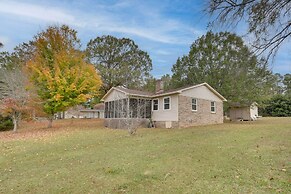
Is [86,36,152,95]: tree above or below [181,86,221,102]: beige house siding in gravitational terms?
above

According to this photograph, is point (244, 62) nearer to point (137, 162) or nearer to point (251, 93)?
point (137, 162)

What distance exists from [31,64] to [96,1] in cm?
1315

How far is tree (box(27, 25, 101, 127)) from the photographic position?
19.1 m

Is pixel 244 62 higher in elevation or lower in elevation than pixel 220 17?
lower

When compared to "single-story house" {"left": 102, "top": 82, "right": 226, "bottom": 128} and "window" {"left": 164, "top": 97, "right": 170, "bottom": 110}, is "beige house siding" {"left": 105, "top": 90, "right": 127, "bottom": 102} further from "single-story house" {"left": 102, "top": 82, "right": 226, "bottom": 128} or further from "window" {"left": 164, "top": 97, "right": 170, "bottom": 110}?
"window" {"left": 164, "top": 97, "right": 170, "bottom": 110}

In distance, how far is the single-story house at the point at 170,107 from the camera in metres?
19.3

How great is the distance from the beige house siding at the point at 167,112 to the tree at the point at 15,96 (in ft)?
38.4

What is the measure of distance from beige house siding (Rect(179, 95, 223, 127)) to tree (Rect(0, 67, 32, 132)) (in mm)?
13647

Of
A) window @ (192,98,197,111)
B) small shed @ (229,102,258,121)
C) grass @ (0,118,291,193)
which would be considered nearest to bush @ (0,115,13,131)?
grass @ (0,118,291,193)

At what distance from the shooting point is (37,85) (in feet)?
65.1

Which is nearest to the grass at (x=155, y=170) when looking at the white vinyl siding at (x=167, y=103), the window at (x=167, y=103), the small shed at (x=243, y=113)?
the white vinyl siding at (x=167, y=103)

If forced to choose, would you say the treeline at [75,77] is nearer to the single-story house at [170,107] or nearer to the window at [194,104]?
the single-story house at [170,107]

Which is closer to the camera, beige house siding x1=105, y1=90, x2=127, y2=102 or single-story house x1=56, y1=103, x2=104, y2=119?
beige house siding x1=105, y1=90, x2=127, y2=102

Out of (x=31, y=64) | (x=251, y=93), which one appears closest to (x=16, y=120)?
(x=31, y=64)
